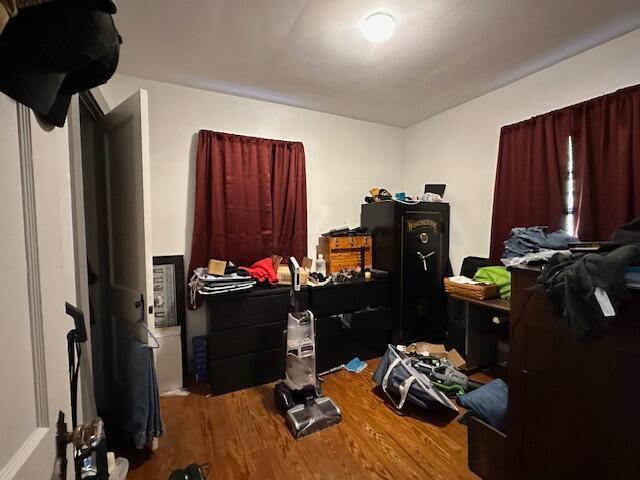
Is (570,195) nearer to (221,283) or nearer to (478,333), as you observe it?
(478,333)

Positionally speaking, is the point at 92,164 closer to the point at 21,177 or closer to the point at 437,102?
the point at 21,177

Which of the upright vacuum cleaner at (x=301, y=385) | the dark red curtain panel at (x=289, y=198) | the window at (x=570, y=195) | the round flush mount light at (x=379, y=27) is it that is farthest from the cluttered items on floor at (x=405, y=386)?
the round flush mount light at (x=379, y=27)

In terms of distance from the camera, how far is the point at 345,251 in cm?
293

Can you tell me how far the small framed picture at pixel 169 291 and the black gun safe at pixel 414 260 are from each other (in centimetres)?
189

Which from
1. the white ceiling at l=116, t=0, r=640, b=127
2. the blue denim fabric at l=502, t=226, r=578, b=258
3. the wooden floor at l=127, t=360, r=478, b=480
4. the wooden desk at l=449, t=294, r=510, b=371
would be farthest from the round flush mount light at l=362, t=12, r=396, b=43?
the wooden floor at l=127, t=360, r=478, b=480

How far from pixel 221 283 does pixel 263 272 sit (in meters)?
0.39

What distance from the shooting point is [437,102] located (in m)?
2.88

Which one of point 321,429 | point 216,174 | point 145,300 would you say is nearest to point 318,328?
point 321,429

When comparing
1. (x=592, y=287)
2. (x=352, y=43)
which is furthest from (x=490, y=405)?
(x=352, y=43)

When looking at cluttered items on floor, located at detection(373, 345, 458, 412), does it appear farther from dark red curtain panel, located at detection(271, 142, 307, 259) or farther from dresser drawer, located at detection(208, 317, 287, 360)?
dark red curtain panel, located at detection(271, 142, 307, 259)

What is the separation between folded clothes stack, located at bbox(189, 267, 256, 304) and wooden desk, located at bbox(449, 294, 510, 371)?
1.79m

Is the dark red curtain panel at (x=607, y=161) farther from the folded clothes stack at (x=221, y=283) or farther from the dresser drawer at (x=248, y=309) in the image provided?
the folded clothes stack at (x=221, y=283)

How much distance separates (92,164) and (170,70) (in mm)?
928

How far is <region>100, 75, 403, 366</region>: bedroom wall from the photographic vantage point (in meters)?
2.46
